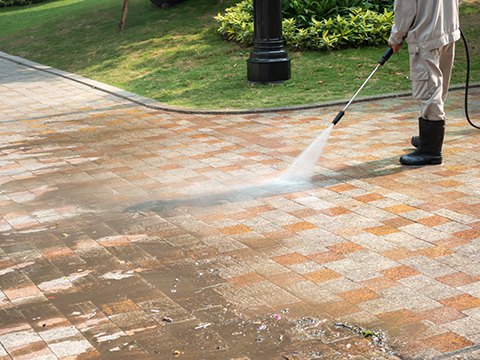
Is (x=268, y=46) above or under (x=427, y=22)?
under

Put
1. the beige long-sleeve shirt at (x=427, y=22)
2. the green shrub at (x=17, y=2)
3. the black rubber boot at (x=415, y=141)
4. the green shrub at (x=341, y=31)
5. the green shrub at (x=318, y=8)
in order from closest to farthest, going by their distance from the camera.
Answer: the beige long-sleeve shirt at (x=427, y=22), the black rubber boot at (x=415, y=141), the green shrub at (x=341, y=31), the green shrub at (x=318, y=8), the green shrub at (x=17, y=2)

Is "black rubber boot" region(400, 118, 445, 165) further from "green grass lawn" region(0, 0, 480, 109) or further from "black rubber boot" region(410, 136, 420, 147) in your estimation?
"green grass lawn" region(0, 0, 480, 109)

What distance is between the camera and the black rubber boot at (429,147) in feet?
18.3

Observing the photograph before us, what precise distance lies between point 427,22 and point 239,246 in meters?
3.00

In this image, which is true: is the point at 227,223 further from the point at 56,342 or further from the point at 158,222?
the point at 56,342

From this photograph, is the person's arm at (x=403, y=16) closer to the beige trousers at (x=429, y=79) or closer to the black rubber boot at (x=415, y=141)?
the beige trousers at (x=429, y=79)

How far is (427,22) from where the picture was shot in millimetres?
5418

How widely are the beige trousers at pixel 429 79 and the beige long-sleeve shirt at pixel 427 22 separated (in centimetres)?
9

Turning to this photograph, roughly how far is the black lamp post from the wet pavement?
2.95 m

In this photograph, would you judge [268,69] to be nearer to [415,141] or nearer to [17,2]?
[415,141]

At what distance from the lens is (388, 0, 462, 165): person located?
541 centimetres

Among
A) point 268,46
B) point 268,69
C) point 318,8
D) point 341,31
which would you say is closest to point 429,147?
point 268,69

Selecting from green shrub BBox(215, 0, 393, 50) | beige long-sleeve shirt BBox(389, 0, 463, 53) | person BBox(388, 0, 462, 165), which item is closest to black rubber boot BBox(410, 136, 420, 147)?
person BBox(388, 0, 462, 165)

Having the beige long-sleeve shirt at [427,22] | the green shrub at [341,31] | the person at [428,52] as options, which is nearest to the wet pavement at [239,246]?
the person at [428,52]
